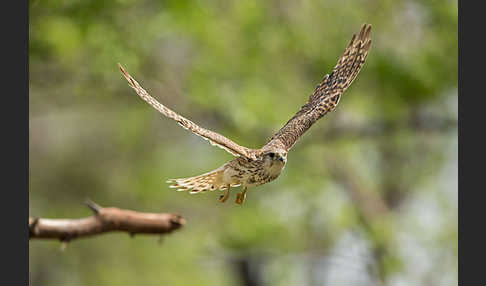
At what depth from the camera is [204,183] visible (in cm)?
400

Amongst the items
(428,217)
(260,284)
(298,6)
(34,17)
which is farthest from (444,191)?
(34,17)

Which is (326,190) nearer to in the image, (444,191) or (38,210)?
(444,191)

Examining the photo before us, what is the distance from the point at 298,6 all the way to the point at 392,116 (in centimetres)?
340

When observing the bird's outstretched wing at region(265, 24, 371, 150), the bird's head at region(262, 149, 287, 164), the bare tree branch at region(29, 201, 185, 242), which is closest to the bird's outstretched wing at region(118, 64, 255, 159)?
the bird's head at region(262, 149, 287, 164)

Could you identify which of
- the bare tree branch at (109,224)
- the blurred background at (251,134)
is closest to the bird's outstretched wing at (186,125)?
the bare tree branch at (109,224)

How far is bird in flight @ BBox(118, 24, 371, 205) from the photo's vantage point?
9.18 ft

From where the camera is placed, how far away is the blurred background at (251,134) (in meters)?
13.3

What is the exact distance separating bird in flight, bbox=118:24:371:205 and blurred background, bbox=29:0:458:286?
6.15 meters

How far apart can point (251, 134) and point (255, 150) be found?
1123cm

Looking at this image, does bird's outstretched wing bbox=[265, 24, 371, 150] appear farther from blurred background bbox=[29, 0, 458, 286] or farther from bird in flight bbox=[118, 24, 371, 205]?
blurred background bbox=[29, 0, 458, 286]

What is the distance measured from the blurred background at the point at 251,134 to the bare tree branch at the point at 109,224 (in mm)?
4874

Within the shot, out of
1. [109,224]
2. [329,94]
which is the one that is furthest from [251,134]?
[329,94]

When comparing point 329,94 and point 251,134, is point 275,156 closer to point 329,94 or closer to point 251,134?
point 329,94

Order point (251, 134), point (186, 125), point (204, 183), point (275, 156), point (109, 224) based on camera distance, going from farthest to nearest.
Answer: point (251, 134)
point (109, 224)
point (204, 183)
point (275, 156)
point (186, 125)
